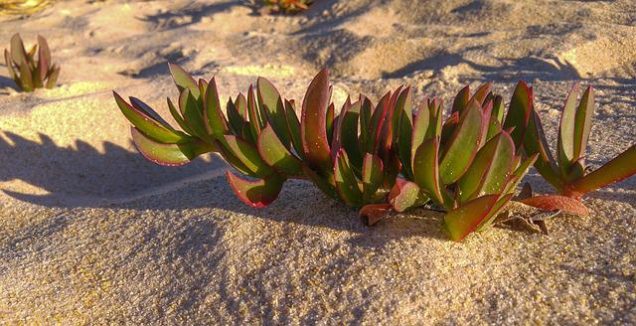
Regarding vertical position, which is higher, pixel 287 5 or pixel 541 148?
pixel 541 148

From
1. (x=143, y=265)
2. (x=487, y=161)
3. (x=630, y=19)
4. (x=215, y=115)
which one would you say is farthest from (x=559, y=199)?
(x=630, y=19)

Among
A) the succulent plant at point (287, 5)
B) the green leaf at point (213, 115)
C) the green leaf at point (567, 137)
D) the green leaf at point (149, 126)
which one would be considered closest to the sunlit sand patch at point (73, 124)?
the green leaf at point (149, 126)

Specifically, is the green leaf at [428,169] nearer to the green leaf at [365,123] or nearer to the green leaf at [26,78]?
the green leaf at [365,123]

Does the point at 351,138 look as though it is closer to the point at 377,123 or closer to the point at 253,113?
the point at 377,123

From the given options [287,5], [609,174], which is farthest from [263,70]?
[609,174]

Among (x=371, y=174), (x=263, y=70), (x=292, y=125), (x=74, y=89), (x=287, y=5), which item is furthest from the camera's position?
(x=287, y=5)

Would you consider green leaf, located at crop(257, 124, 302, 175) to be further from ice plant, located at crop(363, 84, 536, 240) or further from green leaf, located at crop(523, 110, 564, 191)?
green leaf, located at crop(523, 110, 564, 191)
